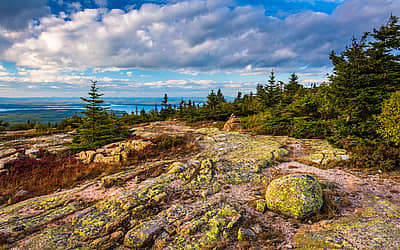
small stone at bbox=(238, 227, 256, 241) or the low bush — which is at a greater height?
the low bush

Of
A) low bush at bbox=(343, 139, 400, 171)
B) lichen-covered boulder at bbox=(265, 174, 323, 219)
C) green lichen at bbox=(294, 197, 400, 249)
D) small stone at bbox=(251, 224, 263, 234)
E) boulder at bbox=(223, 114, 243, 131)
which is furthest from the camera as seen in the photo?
boulder at bbox=(223, 114, 243, 131)

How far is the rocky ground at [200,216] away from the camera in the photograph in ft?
16.4

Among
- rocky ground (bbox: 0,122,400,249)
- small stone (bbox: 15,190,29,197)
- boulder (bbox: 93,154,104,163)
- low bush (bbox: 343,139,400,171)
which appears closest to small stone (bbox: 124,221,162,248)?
rocky ground (bbox: 0,122,400,249)

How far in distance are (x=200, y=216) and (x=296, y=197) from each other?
3.61 meters

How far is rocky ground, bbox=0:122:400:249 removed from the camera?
16.4 feet

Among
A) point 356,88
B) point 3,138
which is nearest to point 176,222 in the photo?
point 356,88

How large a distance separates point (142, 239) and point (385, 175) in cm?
1261

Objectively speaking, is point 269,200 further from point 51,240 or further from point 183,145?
point 183,145

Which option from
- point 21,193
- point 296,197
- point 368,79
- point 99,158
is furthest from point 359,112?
point 21,193

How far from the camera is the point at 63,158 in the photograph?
13.7 m

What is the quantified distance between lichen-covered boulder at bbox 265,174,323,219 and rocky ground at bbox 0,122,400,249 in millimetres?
255

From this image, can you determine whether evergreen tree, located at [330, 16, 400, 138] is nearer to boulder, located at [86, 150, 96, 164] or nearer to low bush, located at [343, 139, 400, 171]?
low bush, located at [343, 139, 400, 171]

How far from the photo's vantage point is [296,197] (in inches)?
246

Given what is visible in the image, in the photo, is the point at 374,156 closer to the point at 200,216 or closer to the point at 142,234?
the point at 200,216
